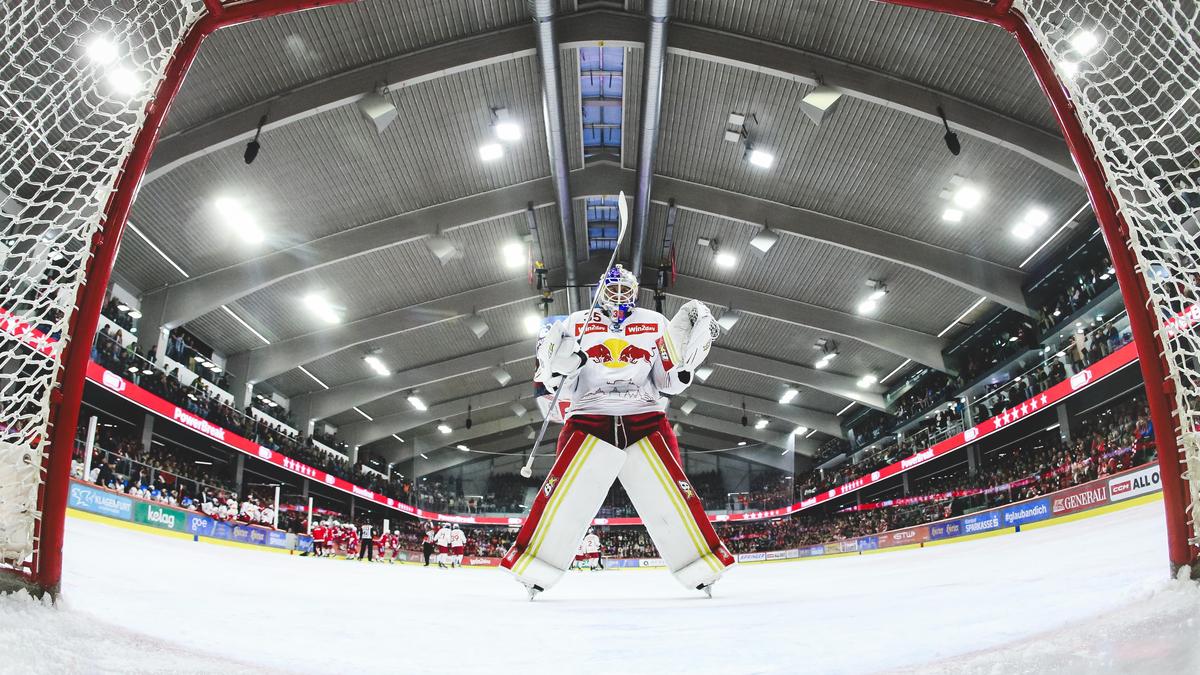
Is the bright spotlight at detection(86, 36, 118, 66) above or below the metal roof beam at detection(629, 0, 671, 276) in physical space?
below

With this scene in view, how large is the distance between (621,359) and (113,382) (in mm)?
14816

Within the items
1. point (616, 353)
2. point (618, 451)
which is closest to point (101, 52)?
point (616, 353)

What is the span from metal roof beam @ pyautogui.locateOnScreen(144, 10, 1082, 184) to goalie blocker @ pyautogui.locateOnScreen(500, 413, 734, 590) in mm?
10705

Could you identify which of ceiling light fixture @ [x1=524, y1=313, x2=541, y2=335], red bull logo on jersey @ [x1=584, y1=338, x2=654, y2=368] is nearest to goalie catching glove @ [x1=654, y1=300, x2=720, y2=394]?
red bull logo on jersey @ [x1=584, y1=338, x2=654, y2=368]

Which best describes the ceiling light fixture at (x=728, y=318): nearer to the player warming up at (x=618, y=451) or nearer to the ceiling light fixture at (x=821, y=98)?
the ceiling light fixture at (x=821, y=98)

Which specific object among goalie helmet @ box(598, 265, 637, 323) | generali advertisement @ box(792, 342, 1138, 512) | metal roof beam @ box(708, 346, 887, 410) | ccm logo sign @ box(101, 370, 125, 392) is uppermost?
metal roof beam @ box(708, 346, 887, 410)

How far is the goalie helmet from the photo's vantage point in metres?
4.31

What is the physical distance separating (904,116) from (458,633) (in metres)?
14.7

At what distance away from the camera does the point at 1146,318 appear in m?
1.83

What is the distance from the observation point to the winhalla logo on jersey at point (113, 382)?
14195mm

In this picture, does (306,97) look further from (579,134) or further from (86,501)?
(86,501)

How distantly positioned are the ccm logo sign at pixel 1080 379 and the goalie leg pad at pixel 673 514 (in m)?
14.2

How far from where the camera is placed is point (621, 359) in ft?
13.7

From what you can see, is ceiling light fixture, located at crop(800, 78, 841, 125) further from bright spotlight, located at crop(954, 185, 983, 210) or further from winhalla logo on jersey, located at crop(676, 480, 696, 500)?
winhalla logo on jersey, located at crop(676, 480, 696, 500)
